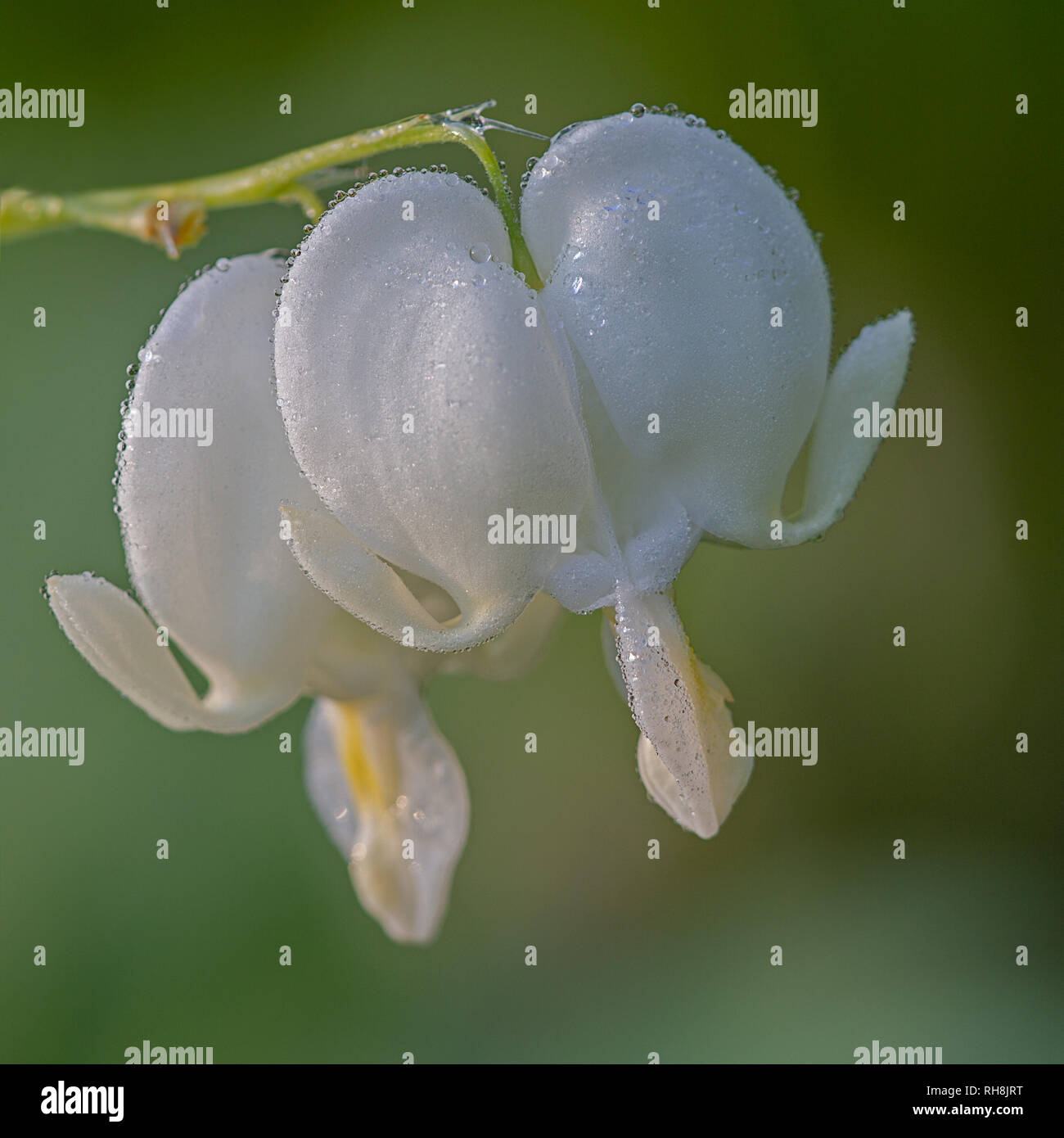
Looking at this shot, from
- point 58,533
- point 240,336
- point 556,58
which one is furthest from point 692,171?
point 556,58

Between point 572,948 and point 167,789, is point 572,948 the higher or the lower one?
the lower one

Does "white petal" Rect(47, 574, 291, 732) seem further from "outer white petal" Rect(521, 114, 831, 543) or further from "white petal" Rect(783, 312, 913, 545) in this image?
"white petal" Rect(783, 312, 913, 545)

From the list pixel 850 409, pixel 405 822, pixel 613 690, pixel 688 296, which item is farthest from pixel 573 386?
pixel 613 690

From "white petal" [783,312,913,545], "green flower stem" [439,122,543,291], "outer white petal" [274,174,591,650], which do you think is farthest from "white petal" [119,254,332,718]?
"white petal" [783,312,913,545]

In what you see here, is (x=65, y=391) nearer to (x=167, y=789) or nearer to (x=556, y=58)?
(x=167, y=789)

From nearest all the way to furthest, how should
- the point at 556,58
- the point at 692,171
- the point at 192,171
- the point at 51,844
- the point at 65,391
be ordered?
the point at 692,171
the point at 51,844
the point at 65,391
the point at 192,171
the point at 556,58

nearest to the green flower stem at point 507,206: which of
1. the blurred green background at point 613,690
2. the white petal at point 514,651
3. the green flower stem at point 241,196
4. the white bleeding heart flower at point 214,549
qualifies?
the green flower stem at point 241,196

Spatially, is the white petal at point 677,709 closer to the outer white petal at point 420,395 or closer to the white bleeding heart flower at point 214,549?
the outer white petal at point 420,395
